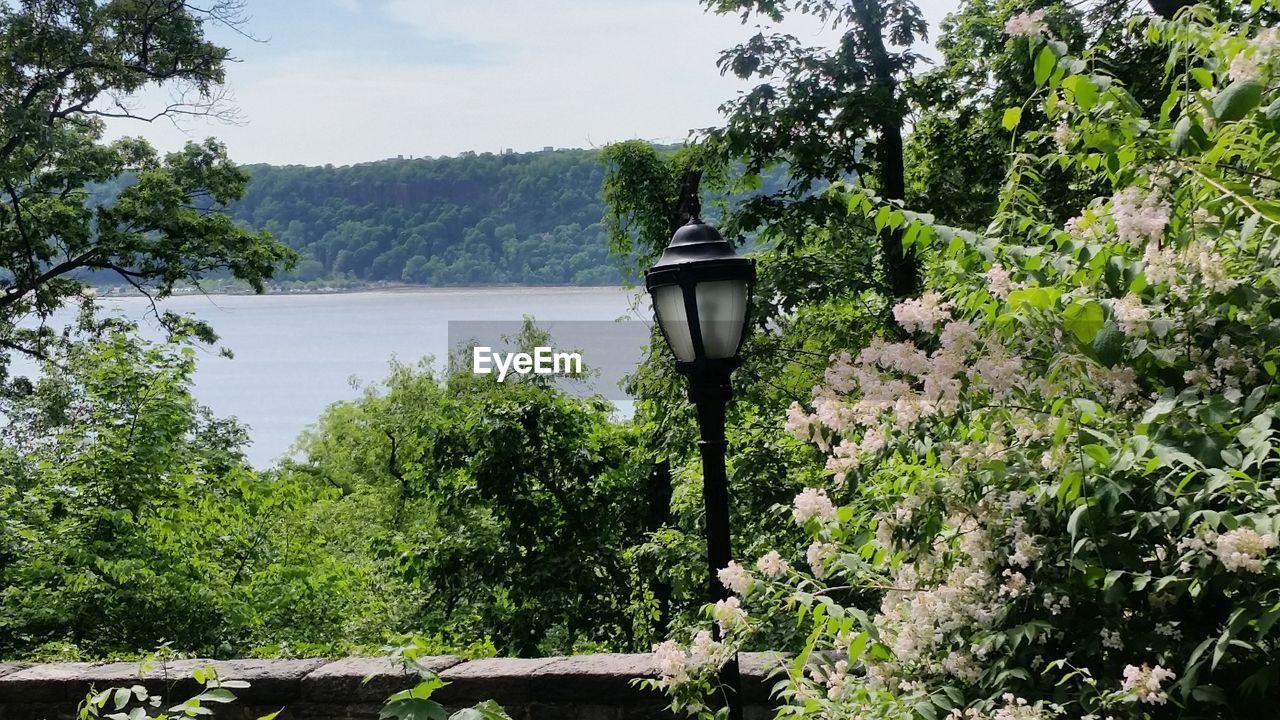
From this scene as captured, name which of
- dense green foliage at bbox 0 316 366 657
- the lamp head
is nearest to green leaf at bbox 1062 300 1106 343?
the lamp head

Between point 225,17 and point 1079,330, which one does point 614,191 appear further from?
point 1079,330

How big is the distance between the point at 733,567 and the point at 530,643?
24.4 feet

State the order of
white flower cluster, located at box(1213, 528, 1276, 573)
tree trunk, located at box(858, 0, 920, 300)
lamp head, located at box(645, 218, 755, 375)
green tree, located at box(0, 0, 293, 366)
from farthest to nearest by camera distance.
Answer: green tree, located at box(0, 0, 293, 366) → tree trunk, located at box(858, 0, 920, 300) → lamp head, located at box(645, 218, 755, 375) → white flower cluster, located at box(1213, 528, 1276, 573)

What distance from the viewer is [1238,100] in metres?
1.91

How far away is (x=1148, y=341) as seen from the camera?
214 cm

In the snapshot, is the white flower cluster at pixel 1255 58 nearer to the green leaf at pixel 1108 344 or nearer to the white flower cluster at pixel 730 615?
the green leaf at pixel 1108 344

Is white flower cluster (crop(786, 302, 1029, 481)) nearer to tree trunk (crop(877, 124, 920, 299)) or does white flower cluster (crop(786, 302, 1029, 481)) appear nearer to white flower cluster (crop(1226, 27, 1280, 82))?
white flower cluster (crop(1226, 27, 1280, 82))

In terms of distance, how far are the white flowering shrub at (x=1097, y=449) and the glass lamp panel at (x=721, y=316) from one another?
2.21 ft

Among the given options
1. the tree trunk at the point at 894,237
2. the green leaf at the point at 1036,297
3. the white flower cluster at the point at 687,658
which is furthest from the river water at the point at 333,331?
the green leaf at the point at 1036,297

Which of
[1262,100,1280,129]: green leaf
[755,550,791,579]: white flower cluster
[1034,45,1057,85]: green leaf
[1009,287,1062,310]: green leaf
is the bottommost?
[755,550,791,579]: white flower cluster

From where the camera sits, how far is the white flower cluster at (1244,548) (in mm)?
1684

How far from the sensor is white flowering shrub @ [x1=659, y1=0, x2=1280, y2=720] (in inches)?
75.0

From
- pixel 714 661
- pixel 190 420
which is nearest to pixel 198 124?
pixel 190 420

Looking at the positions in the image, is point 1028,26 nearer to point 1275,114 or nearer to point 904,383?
point 1275,114
